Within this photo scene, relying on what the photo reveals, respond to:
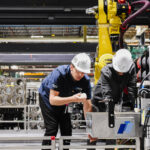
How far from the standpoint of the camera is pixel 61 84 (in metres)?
2.73

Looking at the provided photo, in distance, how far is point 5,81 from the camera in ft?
23.7

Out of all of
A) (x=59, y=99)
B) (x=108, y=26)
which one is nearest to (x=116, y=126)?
(x=59, y=99)

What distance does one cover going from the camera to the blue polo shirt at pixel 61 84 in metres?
2.67

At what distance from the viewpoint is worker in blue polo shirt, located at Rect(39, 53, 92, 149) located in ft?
8.52

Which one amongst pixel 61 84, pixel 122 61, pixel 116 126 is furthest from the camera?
pixel 61 84

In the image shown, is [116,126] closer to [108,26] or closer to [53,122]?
[53,122]

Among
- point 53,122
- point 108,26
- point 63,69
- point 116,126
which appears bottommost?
point 53,122

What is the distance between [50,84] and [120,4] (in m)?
1.30

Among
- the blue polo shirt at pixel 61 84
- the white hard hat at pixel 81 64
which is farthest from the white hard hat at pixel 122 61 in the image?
the blue polo shirt at pixel 61 84

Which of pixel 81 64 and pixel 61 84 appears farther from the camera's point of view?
pixel 61 84

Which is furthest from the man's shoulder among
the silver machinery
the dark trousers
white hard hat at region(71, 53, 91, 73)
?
the silver machinery

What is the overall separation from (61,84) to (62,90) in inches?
4.1

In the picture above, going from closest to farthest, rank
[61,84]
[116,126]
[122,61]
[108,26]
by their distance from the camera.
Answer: [116,126]
[122,61]
[61,84]
[108,26]

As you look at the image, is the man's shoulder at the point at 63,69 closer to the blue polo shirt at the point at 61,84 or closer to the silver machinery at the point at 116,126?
the blue polo shirt at the point at 61,84
